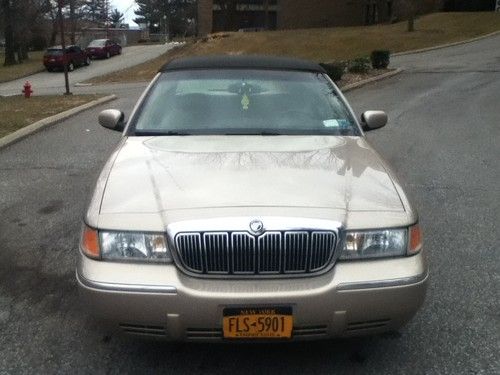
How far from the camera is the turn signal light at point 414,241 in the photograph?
3.06 m

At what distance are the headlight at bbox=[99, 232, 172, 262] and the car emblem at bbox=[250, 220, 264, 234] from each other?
16.0 inches

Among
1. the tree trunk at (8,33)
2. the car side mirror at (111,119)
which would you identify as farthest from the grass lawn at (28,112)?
the tree trunk at (8,33)

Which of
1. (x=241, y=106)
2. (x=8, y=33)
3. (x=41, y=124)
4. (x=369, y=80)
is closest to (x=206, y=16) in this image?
(x=8, y=33)

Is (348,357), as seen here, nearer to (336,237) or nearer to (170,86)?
(336,237)

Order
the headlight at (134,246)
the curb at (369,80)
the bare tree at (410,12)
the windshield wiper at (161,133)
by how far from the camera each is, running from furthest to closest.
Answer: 1. the bare tree at (410,12)
2. the curb at (369,80)
3. the windshield wiper at (161,133)
4. the headlight at (134,246)

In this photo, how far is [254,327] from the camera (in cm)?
283

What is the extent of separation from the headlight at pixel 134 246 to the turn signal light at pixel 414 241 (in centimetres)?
116

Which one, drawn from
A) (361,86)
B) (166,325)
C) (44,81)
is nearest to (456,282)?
(166,325)

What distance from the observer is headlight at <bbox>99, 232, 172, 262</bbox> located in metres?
2.90

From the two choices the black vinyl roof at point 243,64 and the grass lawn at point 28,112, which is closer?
the black vinyl roof at point 243,64

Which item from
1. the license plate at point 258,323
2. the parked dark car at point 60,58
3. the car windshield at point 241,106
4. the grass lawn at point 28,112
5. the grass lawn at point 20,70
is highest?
the car windshield at point 241,106

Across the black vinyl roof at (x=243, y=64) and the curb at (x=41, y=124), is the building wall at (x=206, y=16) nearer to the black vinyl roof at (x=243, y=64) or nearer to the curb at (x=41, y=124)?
the curb at (x=41, y=124)

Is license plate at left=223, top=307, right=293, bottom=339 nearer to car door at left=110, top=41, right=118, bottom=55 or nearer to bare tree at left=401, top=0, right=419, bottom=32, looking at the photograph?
bare tree at left=401, top=0, right=419, bottom=32

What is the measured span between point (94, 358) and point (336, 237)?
4.71ft
